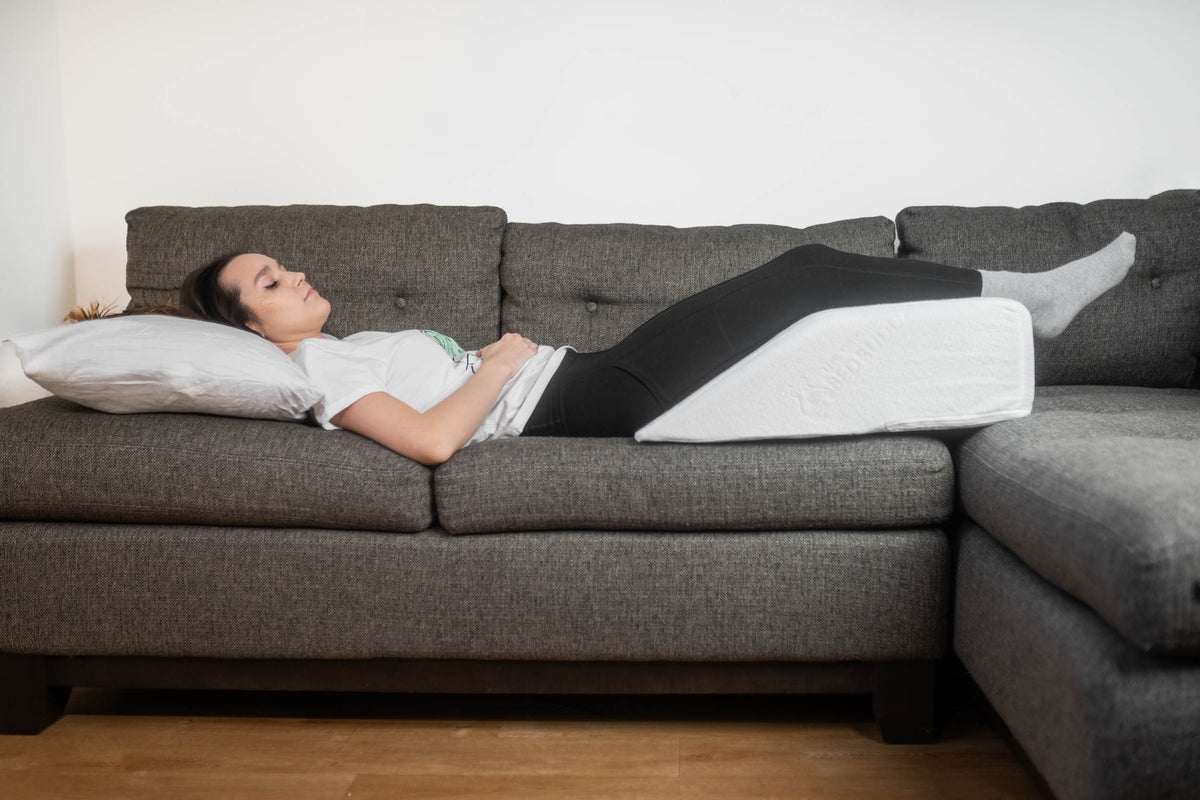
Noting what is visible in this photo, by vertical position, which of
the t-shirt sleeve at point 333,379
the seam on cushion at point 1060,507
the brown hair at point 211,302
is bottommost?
the seam on cushion at point 1060,507

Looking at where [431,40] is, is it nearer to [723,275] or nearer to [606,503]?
[723,275]

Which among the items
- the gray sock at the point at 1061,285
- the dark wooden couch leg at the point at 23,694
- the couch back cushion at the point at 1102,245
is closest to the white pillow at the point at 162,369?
the dark wooden couch leg at the point at 23,694

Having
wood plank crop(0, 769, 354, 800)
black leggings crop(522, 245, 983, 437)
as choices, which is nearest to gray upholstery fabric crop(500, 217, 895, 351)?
black leggings crop(522, 245, 983, 437)

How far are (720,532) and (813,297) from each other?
0.45 m

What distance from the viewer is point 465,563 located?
141 centimetres

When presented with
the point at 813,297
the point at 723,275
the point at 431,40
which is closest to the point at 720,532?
the point at 813,297

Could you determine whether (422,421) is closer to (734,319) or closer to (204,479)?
(204,479)

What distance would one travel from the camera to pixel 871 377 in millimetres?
1374

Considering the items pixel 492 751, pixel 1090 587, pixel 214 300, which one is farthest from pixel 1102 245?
pixel 214 300

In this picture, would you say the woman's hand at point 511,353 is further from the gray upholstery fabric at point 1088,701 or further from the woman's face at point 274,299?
the gray upholstery fabric at point 1088,701

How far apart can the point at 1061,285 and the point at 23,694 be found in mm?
1953

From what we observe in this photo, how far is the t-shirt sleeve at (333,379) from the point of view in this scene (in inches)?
58.8

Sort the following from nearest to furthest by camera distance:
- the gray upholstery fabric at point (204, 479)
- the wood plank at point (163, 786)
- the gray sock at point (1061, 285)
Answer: the wood plank at point (163, 786)
the gray upholstery fabric at point (204, 479)
the gray sock at point (1061, 285)

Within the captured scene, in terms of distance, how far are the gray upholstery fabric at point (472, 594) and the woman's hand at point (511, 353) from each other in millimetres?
400
